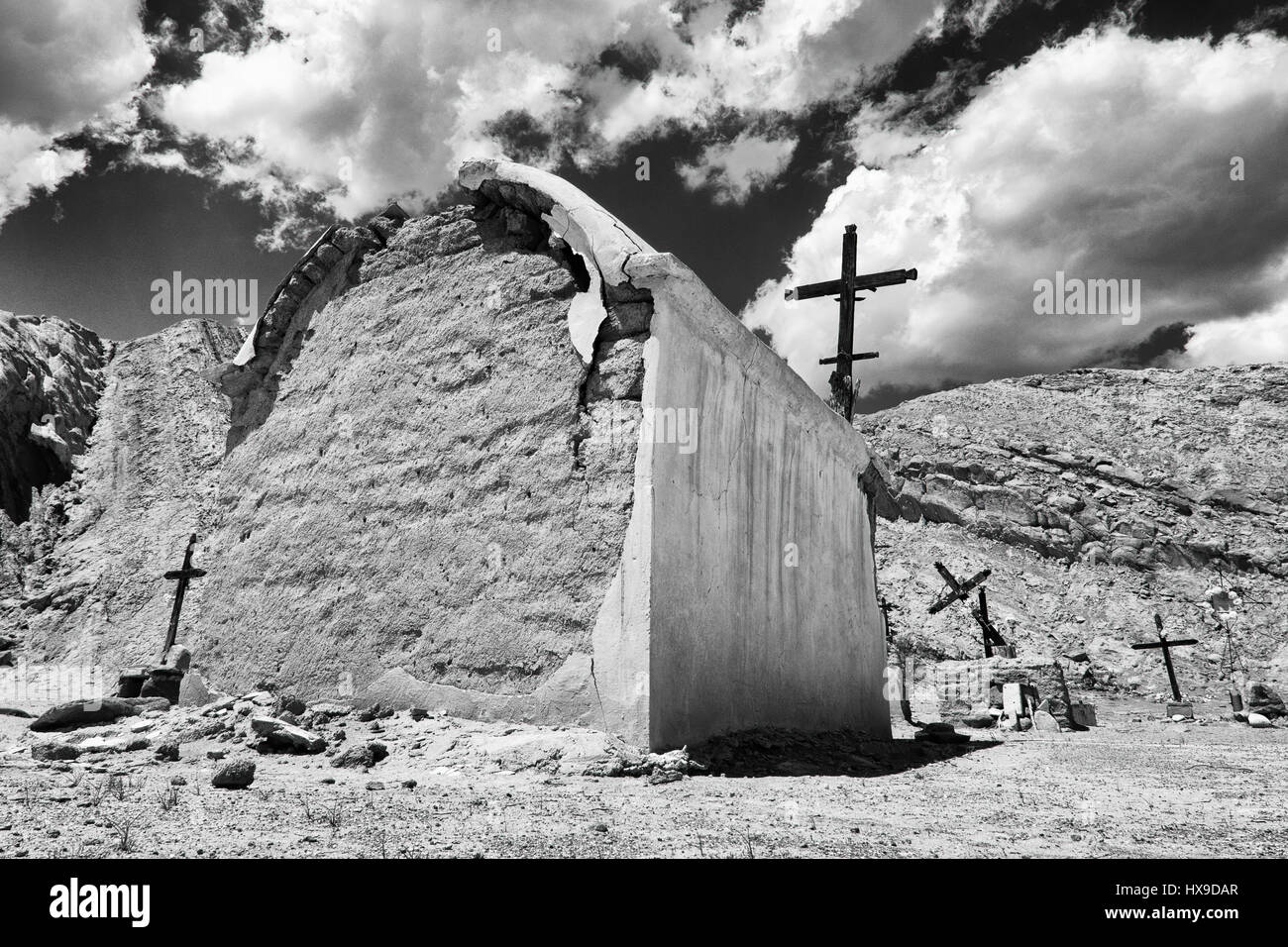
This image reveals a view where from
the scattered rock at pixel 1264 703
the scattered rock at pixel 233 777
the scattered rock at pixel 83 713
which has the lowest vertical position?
the scattered rock at pixel 1264 703

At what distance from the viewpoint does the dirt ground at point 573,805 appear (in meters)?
2.41

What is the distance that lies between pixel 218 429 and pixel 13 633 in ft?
22.7

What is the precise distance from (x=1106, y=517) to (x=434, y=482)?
101 feet

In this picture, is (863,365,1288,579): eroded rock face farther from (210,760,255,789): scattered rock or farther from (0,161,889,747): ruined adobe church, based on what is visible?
(210,760,255,789): scattered rock

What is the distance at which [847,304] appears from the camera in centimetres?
1233

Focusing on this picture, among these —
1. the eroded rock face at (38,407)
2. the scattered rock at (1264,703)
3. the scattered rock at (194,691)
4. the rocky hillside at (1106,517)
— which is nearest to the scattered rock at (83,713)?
the scattered rock at (194,691)

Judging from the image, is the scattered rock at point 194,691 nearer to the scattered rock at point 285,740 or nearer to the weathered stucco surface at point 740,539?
the scattered rock at point 285,740

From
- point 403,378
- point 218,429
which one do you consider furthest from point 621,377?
point 218,429

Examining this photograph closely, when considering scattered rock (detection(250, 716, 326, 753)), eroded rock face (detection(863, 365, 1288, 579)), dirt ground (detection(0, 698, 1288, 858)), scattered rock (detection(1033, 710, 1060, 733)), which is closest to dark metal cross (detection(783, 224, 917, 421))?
scattered rock (detection(1033, 710, 1060, 733))

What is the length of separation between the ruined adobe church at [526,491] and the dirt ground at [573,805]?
40 cm

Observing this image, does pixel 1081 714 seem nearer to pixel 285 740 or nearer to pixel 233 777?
pixel 285 740

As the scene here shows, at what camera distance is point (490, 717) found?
4398mm

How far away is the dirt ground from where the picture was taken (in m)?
2.41

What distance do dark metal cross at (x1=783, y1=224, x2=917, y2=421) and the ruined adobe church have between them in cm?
529
